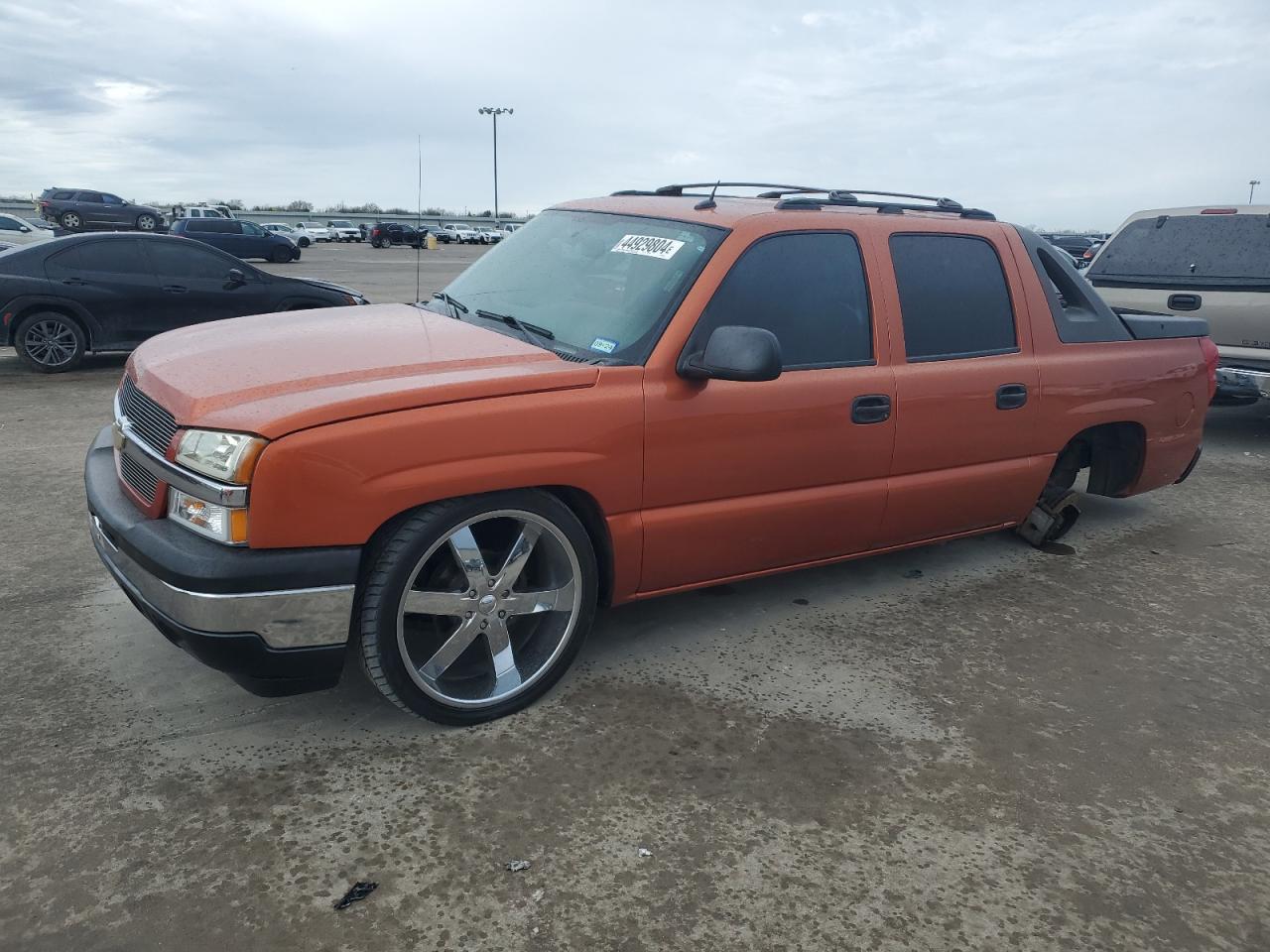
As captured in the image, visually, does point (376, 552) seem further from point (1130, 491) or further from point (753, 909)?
point (1130, 491)

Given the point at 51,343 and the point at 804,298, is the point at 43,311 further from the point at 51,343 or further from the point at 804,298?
the point at 804,298

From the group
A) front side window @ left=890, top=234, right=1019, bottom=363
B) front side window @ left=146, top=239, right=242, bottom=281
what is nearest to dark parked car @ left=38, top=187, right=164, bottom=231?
front side window @ left=146, top=239, right=242, bottom=281

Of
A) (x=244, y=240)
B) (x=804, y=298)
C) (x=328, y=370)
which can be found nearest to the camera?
(x=328, y=370)

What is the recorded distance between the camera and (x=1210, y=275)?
7453 mm

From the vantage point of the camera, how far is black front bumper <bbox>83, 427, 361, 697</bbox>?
2.65 meters

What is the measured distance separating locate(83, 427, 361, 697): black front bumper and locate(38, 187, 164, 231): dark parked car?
1593 inches

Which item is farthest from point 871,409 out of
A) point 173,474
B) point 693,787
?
point 173,474

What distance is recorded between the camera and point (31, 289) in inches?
356

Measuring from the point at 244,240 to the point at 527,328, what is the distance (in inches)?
1352

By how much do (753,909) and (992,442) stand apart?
2.60m

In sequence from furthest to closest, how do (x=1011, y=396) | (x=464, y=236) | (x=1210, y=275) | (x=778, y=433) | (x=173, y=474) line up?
(x=464, y=236) → (x=1210, y=275) → (x=1011, y=396) → (x=778, y=433) → (x=173, y=474)

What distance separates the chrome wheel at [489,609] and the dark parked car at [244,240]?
3376 centimetres

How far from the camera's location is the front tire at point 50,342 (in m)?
9.12

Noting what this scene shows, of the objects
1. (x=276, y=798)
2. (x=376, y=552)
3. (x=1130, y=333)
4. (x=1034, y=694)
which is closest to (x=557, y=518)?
(x=376, y=552)
